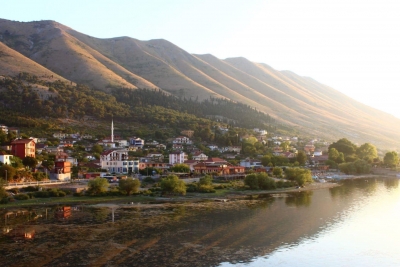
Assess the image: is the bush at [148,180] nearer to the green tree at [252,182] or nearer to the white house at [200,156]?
the green tree at [252,182]

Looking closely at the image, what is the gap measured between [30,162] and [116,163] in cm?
1328

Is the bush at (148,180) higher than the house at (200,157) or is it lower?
lower

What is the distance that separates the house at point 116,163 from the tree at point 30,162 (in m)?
11.2

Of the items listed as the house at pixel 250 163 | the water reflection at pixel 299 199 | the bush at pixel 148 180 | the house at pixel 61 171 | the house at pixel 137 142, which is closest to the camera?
the water reflection at pixel 299 199

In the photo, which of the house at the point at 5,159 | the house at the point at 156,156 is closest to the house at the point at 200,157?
the house at the point at 156,156

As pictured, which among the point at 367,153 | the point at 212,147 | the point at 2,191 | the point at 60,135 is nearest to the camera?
the point at 2,191

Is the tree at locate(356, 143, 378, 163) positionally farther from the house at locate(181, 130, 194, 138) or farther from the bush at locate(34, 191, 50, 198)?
the bush at locate(34, 191, 50, 198)

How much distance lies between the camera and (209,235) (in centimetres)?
2919

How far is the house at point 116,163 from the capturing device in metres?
62.3

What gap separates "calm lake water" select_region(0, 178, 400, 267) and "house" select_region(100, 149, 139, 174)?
22.9 metres

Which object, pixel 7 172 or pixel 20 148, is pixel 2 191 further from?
pixel 20 148

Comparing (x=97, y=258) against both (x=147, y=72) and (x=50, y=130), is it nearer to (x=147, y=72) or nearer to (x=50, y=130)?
(x=50, y=130)

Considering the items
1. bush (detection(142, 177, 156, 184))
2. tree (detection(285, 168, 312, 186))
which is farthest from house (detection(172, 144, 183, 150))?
tree (detection(285, 168, 312, 186))

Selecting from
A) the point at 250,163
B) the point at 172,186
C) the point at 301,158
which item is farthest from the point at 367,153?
the point at 172,186
